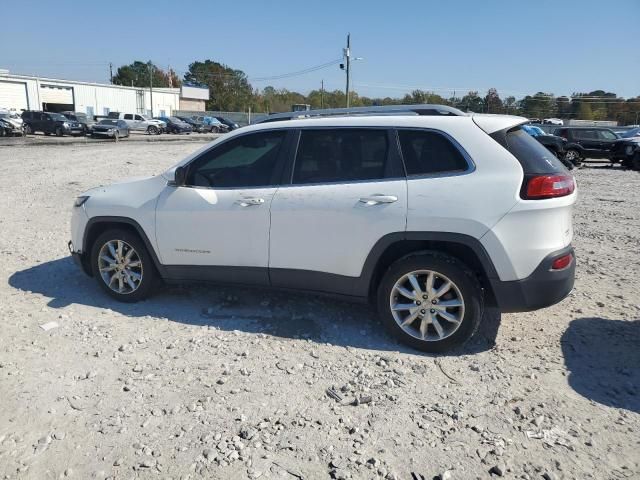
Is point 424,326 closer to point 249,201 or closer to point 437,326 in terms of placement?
point 437,326

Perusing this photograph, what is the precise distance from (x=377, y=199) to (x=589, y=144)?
2219cm

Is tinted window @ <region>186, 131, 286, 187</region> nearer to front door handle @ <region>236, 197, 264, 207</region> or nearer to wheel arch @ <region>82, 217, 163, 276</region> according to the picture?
front door handle @ <region>236, 197, 264, 207</region>

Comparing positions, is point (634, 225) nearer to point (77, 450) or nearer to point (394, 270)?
point (394, 270)

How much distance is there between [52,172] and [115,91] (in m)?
63.0

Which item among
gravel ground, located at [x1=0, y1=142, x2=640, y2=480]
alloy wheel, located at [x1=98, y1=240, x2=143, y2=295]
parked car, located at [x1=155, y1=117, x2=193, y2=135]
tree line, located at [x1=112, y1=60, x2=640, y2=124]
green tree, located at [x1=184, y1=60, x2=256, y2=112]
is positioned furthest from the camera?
green tree, located at [x1=184, y1=60, x2=256, y2=112]

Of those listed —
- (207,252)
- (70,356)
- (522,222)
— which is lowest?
(70,356)

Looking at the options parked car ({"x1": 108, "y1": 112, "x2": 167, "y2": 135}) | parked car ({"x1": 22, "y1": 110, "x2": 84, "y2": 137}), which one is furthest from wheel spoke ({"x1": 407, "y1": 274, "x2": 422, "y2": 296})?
parked car ({"x1": 108, "y1": 112, "x2": 167, "y2": 135})

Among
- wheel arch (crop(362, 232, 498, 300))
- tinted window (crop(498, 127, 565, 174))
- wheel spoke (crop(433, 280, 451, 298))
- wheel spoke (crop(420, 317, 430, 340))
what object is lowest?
wheel spoke (crop(420, 317, 430, 340))

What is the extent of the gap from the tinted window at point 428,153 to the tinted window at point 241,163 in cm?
110

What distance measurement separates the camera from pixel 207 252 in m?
4.54

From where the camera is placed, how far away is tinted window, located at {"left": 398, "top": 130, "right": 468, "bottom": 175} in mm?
3807

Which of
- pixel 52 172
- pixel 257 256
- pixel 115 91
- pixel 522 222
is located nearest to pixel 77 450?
pixel 257 256

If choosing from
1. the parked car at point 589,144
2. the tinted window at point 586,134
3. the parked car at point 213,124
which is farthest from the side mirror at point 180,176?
the parked car at point 213,124

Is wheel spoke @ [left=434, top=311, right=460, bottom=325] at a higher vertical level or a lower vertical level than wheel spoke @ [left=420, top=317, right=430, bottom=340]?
higher
